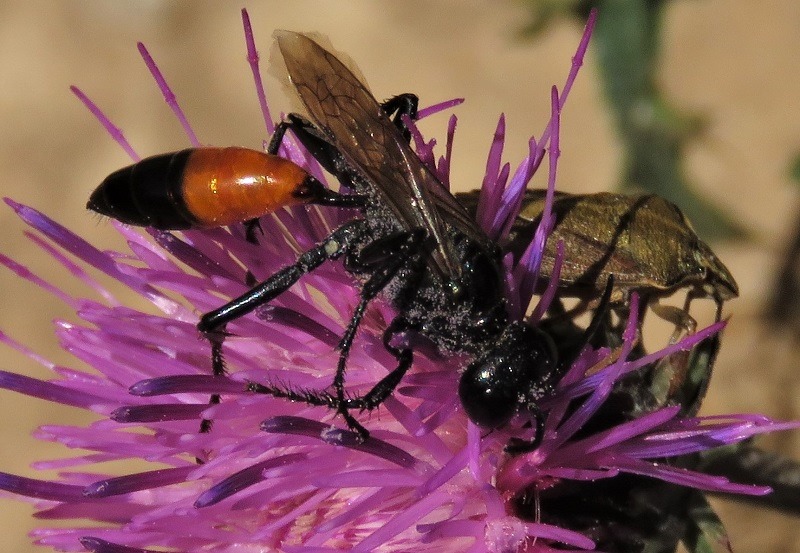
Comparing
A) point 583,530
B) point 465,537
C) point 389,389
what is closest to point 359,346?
point 389,389

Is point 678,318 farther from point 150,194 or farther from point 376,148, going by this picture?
point 150,194

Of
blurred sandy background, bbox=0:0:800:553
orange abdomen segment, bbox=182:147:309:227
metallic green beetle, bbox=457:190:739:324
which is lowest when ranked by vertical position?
metallic green beetle, bbox=457:190:739:324

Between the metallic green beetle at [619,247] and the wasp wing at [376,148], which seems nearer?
the wasp wing at [376,148]

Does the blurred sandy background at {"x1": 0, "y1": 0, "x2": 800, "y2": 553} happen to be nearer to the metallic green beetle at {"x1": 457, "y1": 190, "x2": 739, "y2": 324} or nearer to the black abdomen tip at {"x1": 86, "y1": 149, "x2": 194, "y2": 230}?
the metallic green beetle at {"x1": 457, "y1": 190, "x2": 739, "y2": 324}

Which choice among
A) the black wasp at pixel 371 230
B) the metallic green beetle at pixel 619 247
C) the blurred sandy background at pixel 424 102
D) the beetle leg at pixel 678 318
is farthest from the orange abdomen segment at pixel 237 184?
the blurred sandy background at pixel 424 102

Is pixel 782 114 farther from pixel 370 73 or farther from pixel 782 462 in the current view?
pixel 782 462

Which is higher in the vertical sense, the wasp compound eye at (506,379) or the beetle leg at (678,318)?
the beetle leg at (678,318)

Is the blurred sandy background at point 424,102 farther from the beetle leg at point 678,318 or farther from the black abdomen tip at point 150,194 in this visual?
the black abdomen tip at point 150,194

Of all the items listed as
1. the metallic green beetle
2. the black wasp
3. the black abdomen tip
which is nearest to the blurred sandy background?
the metallic green beetle
